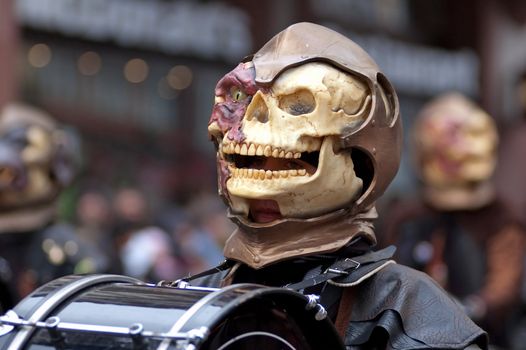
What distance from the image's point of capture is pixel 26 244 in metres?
8.90

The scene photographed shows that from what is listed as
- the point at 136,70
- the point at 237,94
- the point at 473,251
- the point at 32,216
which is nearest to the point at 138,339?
the point at 237,94

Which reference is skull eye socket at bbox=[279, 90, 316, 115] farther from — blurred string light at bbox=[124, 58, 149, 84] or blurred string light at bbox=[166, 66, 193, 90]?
blurred string light at bbox=[166, 66, 193, 90]

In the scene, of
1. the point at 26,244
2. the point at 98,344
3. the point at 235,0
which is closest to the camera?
the point at 98,344

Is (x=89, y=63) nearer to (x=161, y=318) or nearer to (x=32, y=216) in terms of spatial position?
(x=32, y=216)

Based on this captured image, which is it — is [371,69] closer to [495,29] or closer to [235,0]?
[235,0]

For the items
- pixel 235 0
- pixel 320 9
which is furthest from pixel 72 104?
pixel 320 9

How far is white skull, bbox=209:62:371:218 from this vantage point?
4379mm

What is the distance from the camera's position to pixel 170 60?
15516 millimetres

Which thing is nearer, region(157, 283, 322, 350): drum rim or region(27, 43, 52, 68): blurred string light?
region(157, 283, 322, 350): drum rim

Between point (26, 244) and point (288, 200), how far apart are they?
4723mm

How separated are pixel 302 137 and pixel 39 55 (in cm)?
1002

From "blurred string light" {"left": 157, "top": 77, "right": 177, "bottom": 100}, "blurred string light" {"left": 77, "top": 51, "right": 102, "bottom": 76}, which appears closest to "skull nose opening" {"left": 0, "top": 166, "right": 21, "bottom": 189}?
"blurred string light" {"left": 77, "top": 51, "right": 102, "bottom": 76}

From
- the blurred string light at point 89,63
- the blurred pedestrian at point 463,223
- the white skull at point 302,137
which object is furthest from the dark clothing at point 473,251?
the white skull at point 302,137

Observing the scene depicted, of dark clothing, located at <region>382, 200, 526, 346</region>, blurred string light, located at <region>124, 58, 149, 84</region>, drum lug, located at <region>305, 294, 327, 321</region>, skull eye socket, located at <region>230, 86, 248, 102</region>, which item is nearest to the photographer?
drum lug, located at <region>305, 294, 327, 321</region>
